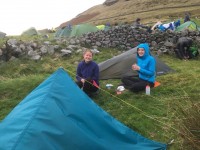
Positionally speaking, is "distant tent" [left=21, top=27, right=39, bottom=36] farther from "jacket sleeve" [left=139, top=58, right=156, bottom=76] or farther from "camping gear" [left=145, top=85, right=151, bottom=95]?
"camping gear" [left=145, top=85, right=151, bottom=95]

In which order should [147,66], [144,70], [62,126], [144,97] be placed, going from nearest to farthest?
1. [62,126]
2. [144,97]
3. [144,70]
4. [147,66]

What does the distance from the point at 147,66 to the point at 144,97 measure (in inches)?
41.2

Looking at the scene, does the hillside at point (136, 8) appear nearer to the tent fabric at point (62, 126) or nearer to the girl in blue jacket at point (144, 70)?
the girl in blue jacket at point (144, 70)

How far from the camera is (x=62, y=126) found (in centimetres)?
528

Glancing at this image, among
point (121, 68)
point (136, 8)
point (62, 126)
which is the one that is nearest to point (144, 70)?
point (121, 68)

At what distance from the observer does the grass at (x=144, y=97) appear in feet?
17.9

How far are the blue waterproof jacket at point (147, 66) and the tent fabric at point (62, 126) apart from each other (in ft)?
12.0

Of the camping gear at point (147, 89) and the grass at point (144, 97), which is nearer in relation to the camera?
the grass at point (144, 97)

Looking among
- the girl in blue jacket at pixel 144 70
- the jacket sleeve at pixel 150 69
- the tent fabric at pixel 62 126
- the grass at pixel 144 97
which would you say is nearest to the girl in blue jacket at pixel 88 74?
the grass at pixel 144 97

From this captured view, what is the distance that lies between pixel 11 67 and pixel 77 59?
328 centimetres

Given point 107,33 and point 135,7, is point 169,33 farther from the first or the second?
point 135,7

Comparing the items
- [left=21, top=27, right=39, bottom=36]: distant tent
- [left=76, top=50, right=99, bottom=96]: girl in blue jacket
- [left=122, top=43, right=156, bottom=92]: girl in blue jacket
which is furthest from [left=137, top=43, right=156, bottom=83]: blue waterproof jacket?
[left=21, top=27, right=39, bottom=36]: distant tent

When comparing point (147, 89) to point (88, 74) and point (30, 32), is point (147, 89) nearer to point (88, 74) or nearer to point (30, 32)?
point (88, 74)

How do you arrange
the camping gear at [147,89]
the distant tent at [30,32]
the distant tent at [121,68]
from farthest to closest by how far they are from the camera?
the distant tent at [30,32] < the distant tent at [121,68] < the camping gear at [147,89]
